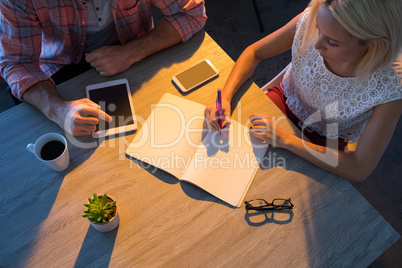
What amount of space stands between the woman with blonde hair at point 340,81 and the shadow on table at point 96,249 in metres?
0.45

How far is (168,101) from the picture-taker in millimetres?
1092

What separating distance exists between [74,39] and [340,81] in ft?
3.21

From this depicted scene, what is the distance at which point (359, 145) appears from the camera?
1000 millimetres

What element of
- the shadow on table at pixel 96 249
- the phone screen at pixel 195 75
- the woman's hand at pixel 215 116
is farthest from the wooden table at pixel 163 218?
the phone screen at pixel 195 75

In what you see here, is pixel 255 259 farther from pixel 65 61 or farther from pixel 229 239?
pixel 65 61

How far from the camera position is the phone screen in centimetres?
→ 112

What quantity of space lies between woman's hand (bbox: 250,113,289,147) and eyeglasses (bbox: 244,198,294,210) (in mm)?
173

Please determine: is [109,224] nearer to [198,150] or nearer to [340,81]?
[198,150]

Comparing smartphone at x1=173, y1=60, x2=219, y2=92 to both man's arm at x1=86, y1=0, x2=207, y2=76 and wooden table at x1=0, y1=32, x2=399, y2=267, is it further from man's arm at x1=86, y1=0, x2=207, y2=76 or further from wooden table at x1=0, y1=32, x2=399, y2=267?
wooden table at x1=0, y1=32, x2=399, y2=267

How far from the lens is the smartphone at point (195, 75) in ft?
3.66

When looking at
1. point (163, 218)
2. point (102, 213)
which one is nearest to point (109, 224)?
point (102, 213)

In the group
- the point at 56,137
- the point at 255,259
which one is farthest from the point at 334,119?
the point at 56,137

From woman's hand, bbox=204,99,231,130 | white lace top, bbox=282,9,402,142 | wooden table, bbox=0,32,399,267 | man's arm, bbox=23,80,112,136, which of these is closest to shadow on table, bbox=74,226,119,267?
wooden table, bbox=0,32,399,267

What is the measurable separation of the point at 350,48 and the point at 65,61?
1.03m
